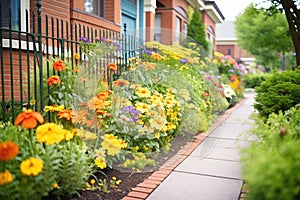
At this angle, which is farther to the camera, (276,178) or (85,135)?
(85,135)

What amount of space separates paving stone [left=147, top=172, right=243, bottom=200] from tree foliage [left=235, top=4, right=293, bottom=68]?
1546 centimetres

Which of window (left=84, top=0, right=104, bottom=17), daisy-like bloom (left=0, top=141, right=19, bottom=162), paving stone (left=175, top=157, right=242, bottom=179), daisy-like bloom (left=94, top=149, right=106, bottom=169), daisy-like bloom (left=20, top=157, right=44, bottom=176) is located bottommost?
paving stone (left=175, top=157, right=242, bottom=179)

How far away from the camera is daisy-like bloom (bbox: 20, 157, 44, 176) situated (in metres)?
2.02

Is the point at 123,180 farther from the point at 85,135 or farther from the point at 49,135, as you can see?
the point at 49,135

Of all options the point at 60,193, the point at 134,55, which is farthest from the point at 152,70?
the point at 60,193

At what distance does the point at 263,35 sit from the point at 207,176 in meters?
19.7

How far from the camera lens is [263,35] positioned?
21.3 metres

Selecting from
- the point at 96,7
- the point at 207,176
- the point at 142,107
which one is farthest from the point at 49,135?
the point at 96,7

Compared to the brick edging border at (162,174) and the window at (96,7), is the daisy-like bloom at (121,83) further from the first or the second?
the window at (96,7)

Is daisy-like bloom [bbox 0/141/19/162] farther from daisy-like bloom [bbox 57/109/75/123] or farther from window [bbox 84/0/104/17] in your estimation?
window [bbox 84/0/104/17]

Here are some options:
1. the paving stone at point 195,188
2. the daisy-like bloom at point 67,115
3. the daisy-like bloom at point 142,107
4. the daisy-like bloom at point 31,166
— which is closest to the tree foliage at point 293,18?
the daisy-like bloom at point 142,107

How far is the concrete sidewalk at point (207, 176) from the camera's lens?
9.79 feet

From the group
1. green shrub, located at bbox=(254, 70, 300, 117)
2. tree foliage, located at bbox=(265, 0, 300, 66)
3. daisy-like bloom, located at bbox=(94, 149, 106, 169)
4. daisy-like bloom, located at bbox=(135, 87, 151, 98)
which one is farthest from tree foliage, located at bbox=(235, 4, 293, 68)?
daisy-like bloom, located at bbox=(94, 149, 106, 169)

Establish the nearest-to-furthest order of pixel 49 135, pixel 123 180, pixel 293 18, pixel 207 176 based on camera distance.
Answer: pixel 49 135, pixel 123 180, pixel 207 176, pixel 293 18
